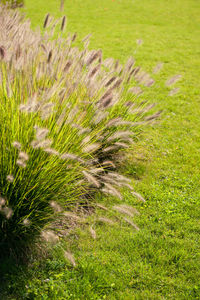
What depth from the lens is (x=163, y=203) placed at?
3.39 m

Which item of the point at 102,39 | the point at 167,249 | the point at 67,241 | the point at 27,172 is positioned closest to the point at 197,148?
the point at 167,249

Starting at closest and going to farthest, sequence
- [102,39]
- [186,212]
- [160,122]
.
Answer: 1. [186,212]
2. [160,122]
3. [102,39]

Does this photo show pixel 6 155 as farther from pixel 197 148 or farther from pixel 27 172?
pixel 197 148

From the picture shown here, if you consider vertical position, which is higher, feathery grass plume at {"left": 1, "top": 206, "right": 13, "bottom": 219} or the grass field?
feathery grass plume at {"left": 1, "top": 206, "right": 13, "bottom": 219}

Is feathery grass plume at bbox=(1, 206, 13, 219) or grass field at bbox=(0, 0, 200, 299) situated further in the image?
grass field at bbox=(0, 0, 200, 299)

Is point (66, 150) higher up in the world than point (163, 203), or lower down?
higher up

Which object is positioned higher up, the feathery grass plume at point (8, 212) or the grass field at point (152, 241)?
the feathery grass plume at point (8, 212)

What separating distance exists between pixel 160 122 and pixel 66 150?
3.13 m

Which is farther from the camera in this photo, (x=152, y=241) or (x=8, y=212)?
(x=152, y=241)

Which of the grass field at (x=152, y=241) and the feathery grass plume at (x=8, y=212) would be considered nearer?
the feathery grass plume at (x=8, y=212)

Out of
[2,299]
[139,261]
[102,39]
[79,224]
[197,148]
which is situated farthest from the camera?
[102,39]

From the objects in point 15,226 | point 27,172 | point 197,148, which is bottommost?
point 197,148

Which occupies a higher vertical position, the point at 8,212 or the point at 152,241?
the point at 8,212

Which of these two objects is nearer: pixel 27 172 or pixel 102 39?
pixel 27 172
